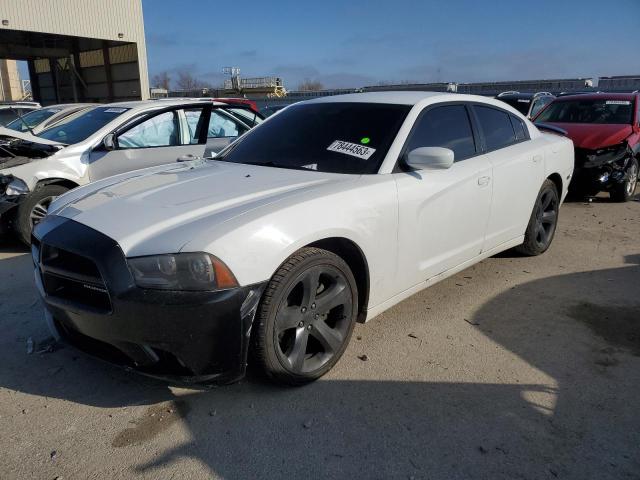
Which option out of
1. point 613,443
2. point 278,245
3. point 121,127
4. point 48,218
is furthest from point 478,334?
point 121,127

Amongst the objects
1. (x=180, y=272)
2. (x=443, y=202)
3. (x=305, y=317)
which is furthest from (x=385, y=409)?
(x=443, y=202)

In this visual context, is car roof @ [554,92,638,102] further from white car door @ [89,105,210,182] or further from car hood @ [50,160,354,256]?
car hood @ [50,160,354,256]

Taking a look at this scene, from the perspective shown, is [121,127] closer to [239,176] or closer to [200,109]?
[200,109]

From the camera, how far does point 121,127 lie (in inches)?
237

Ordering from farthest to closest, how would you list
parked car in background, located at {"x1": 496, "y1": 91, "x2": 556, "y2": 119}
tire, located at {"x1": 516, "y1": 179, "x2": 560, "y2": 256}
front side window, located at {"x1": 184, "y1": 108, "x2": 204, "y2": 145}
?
parked car in background, located at {"x1": 496, "y1": 91, "x2": 556, "y2": 119} < front side window, located at {"x1": 184, "y1": 108, "x2": 204, "y2": 145} < tire, located at {"x1": 516, "y1": 179, "x2": 560, "y2": 256}

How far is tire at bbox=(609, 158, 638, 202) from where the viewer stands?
787cm

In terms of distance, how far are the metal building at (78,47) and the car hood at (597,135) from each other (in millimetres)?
22133

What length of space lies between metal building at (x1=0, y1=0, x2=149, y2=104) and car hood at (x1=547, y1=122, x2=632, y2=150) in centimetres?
2213

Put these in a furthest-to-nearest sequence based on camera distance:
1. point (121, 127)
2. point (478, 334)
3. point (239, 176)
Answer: point (121, 127) < point (478, 334) < point (239, 176)

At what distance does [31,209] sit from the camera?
5395 millimetres

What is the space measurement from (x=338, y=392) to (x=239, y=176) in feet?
4.93

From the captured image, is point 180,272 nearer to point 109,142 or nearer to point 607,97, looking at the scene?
point 109,142

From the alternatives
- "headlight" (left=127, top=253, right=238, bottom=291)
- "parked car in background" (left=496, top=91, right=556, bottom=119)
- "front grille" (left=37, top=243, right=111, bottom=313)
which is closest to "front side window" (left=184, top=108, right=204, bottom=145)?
"front grille" (left=37, top=243, right=111, bottom=313)

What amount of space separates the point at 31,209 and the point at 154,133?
1.68m
